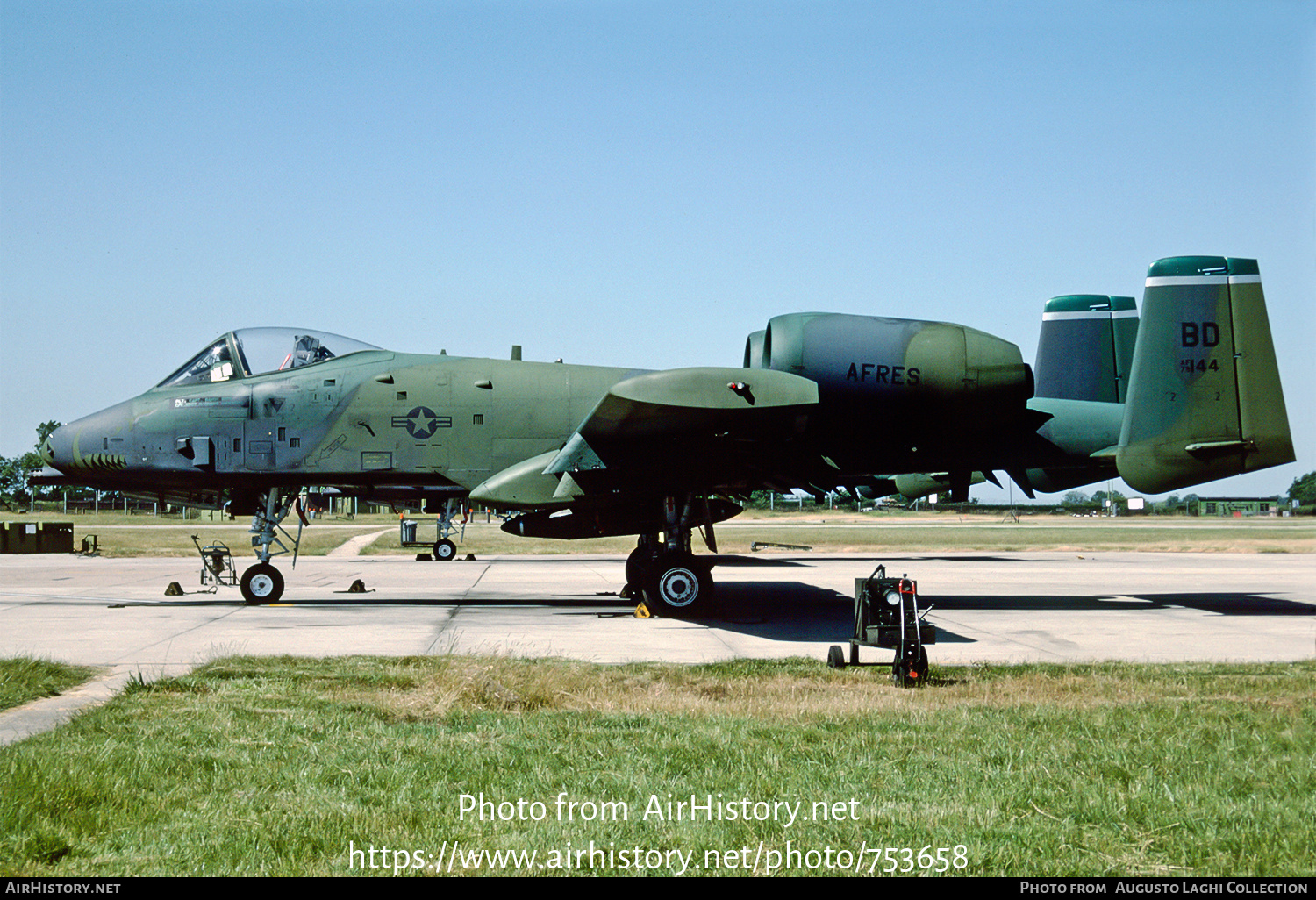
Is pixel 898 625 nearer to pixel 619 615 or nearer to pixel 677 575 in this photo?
pixel 677 575

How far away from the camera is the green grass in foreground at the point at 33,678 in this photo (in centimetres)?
722

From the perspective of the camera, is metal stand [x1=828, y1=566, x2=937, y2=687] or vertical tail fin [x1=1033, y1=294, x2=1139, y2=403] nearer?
metal stand [x1=828, y1=566, x2=937, y2=687]

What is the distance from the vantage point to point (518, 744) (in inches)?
228

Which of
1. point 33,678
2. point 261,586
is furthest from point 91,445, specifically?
point 33,678

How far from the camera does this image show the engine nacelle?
41.5 feet

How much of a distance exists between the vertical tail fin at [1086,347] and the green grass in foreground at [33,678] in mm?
15592

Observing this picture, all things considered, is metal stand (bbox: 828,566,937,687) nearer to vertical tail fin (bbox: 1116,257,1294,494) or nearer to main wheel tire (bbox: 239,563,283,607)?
vertical tail fin (bbox: 1116,257,1294,494)

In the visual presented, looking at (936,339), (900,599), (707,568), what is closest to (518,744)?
(900,599)

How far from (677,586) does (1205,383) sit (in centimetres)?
790

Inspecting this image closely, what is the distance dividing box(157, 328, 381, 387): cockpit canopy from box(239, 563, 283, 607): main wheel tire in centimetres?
288

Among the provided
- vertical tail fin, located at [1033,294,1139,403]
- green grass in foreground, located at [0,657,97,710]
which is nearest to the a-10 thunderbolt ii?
vertical tail fin, located at [1033,294,1139,403]

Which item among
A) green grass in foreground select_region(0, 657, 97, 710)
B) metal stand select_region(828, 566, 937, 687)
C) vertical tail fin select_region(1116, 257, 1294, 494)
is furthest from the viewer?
vertical tail fin select_region(1116, 257, 1294, 494)
